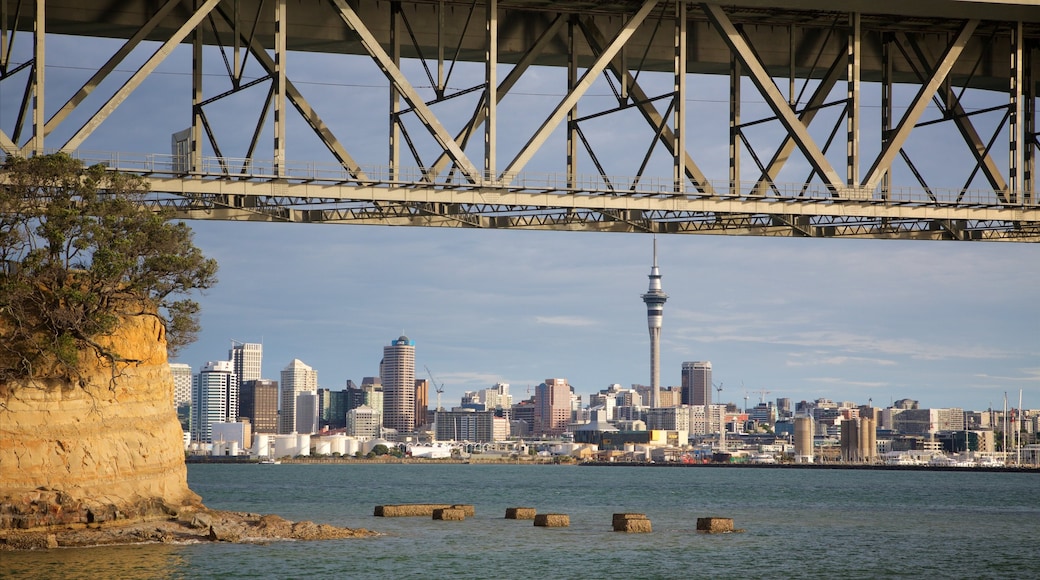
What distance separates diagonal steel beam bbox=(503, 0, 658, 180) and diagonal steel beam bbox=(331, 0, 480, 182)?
1.42 meters

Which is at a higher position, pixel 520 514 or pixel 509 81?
pixel 509 81

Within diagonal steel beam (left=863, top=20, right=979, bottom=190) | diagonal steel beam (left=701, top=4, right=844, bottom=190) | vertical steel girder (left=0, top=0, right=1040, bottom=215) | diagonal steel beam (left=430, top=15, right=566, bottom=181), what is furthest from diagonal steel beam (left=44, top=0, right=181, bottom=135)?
diagonal steel beam (left=863, top=20, right=979, bottom=190)

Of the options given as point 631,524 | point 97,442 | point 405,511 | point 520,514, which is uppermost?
point 97,442

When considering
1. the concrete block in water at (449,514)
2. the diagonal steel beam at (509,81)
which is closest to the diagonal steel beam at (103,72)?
the diagonal steel beam at (509,81)

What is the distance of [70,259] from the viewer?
43.7m

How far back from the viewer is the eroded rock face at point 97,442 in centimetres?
4091

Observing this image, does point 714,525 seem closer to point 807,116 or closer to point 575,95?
point 807,116

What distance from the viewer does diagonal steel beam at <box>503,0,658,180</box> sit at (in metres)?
40.2

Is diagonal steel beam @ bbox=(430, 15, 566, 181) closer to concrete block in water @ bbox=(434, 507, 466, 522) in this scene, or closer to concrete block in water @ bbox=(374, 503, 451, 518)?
concrete block in water @ bbox=(434, 507, 466, 522)

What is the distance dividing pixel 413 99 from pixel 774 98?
11.6 m

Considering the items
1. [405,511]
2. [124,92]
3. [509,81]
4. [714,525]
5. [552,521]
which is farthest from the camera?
[405,511]

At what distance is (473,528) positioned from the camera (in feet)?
180

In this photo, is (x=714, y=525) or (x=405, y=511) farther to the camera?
(x=405, y=511)

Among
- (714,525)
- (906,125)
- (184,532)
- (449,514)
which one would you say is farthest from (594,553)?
(906,125)
